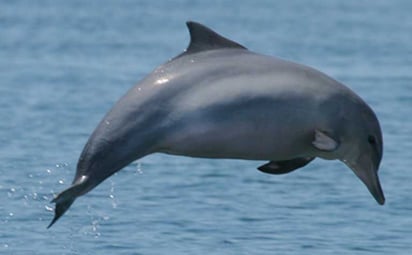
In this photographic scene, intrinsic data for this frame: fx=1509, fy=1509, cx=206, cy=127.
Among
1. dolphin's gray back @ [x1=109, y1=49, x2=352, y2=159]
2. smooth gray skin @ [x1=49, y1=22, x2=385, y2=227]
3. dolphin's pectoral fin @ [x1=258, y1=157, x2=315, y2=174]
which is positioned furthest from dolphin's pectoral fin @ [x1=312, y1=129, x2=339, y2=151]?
dolphin's pectoral fin @ [x1=258, y1=157, x2=315, y2=174]

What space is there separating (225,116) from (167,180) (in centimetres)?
604

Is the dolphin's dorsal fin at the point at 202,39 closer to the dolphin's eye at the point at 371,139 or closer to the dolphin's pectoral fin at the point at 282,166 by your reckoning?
the dolphin's pectoral fin at the point at 282,166

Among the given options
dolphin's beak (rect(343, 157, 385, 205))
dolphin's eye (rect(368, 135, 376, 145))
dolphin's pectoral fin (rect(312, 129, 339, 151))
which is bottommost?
dolphin's beak (rect(343, 157, 385, 205))

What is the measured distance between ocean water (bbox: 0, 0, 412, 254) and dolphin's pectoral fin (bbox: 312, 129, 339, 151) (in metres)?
2.51

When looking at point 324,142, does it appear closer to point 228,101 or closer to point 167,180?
point 228,101

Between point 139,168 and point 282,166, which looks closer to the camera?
point 282,166

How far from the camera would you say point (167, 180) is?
641 inches

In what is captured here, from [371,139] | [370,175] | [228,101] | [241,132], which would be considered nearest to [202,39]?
[228,101]

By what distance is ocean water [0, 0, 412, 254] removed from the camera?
1330 cm

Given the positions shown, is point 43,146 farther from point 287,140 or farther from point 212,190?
point 287,140

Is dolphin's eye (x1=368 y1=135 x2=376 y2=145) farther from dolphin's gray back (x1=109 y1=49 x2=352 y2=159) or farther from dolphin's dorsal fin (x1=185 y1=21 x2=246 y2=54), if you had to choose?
dolphin's dorsal fin (x1=185 y1=21 x2=246 y2=54)

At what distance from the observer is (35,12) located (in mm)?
40094

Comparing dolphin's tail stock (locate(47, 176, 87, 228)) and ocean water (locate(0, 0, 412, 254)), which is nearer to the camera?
dolphin's tail stock (locate(47, 176, 87, 228))

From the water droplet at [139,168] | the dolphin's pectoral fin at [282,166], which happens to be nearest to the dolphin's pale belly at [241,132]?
the dolphin's pectoral fin at [282,166]
